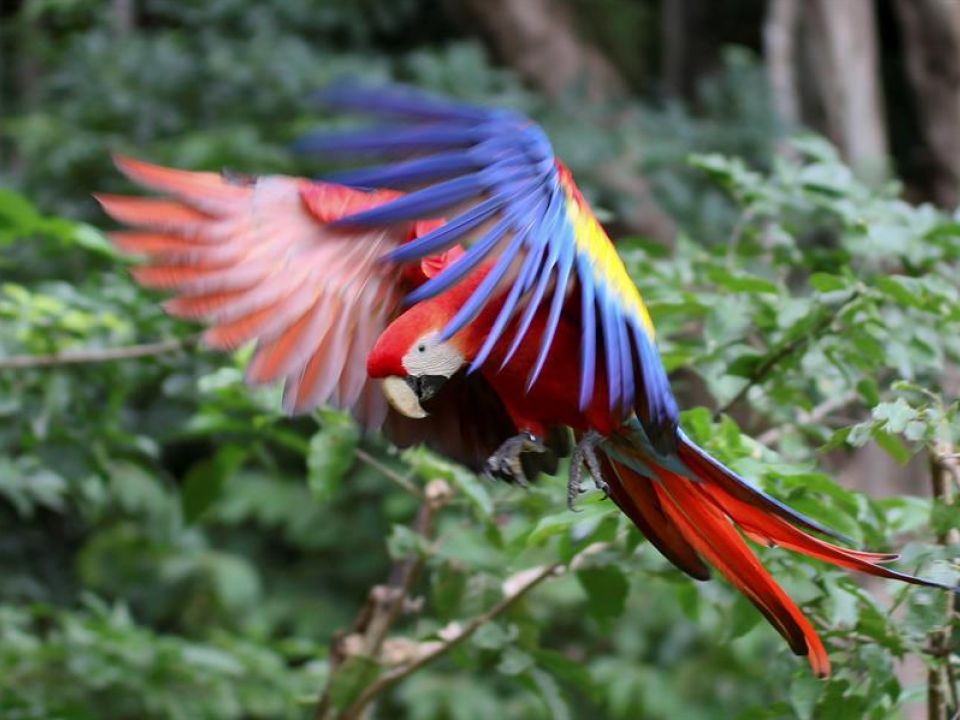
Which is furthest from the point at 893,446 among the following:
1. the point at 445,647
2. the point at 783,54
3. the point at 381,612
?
the point at 783,54

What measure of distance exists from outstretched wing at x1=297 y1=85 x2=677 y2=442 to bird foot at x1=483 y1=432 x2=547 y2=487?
0.17 metres

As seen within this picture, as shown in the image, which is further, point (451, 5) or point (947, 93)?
point (451, 5)

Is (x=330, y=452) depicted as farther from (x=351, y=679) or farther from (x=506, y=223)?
(x=506, y=223)

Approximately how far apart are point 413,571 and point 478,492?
0.71ft

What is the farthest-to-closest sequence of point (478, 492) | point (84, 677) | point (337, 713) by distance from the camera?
point (84, 677) < point (337, 713) < point (478, 492)

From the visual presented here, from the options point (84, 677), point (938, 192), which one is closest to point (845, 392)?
point (84, 677)

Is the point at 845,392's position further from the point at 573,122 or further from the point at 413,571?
the point at 573,122

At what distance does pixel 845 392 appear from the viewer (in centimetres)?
134

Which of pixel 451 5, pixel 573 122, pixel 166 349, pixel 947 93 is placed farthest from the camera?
pixel 451 5

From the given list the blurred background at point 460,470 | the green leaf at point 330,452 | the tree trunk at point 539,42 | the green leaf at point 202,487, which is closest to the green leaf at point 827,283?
the blurred background at point 460,470

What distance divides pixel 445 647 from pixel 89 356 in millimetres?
695

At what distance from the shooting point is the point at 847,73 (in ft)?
9.16

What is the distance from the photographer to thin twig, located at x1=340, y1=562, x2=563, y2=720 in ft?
4.26

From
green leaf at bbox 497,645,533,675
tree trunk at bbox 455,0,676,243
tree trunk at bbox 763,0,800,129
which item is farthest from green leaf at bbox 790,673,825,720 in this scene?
tree trunk at bbox 455,0,676,243
